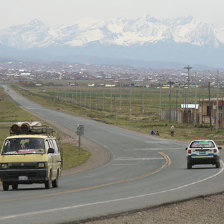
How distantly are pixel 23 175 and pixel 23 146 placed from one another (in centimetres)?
139

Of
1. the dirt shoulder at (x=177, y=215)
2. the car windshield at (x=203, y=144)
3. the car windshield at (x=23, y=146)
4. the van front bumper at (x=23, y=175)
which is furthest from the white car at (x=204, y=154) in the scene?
the dirt shoulder at (x=177, y=215)

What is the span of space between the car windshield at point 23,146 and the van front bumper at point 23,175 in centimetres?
82

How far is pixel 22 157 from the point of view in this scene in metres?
27.4

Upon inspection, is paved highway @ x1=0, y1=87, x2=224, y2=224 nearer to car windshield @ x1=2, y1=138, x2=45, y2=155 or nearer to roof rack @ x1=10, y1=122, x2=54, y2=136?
car windshield @ x1=2, y1=138, x2=45, y2=155

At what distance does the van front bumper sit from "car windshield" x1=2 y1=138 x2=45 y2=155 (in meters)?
0.82

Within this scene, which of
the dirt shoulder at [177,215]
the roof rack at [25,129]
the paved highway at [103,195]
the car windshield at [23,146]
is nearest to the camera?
the dirt shoulder at [177,215]

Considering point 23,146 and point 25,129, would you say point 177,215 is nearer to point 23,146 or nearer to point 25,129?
point 23,146

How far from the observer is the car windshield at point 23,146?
2780 centimetres

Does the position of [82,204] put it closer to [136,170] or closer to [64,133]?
[136,170]

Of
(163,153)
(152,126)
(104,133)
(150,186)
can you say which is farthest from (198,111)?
(150,186)

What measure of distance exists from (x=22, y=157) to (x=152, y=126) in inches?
3205

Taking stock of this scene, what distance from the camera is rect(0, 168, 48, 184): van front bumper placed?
27.1m

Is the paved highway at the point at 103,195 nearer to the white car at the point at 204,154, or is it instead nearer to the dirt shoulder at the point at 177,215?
the dirt shoulder at the point at 177,215

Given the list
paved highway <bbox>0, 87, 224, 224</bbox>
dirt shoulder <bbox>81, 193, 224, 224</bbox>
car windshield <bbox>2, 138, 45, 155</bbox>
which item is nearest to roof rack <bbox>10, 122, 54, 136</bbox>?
paved highway <bbox>0, 87, 224, 224</bbox>
